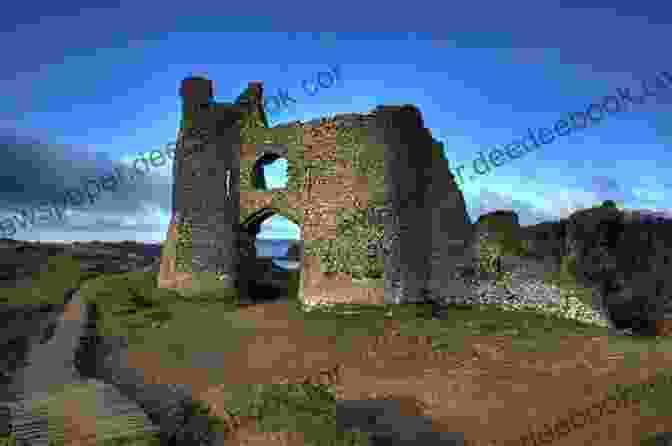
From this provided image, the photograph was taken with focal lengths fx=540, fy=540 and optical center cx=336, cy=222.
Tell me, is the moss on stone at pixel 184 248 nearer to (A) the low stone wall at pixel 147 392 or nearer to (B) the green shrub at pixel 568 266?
(A) the low stone wall at pixel 147 392

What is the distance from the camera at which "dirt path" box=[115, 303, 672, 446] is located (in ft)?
27.6

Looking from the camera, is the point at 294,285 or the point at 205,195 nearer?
the point at 205,195

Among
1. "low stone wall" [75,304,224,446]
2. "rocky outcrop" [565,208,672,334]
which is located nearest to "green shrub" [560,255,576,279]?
"rocky outcrop" [565,208,672,334]

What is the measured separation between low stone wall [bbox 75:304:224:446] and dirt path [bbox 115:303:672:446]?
1.26 ft

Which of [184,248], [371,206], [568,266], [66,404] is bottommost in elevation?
[66,404]

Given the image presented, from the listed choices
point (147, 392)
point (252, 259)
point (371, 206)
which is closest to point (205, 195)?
point (252, 259)

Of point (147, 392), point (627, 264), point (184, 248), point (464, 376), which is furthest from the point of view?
point (184, 248)

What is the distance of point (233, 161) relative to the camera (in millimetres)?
22938

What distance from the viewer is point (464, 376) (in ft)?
36.4

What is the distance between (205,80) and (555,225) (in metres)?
15.3

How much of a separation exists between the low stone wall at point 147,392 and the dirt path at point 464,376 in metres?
0.38

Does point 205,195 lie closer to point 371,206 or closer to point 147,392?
point 371,206

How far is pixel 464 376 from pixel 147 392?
663 cm

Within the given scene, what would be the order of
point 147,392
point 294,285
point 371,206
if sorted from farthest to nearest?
point 294,285 → point 371,206 → point 147,392
